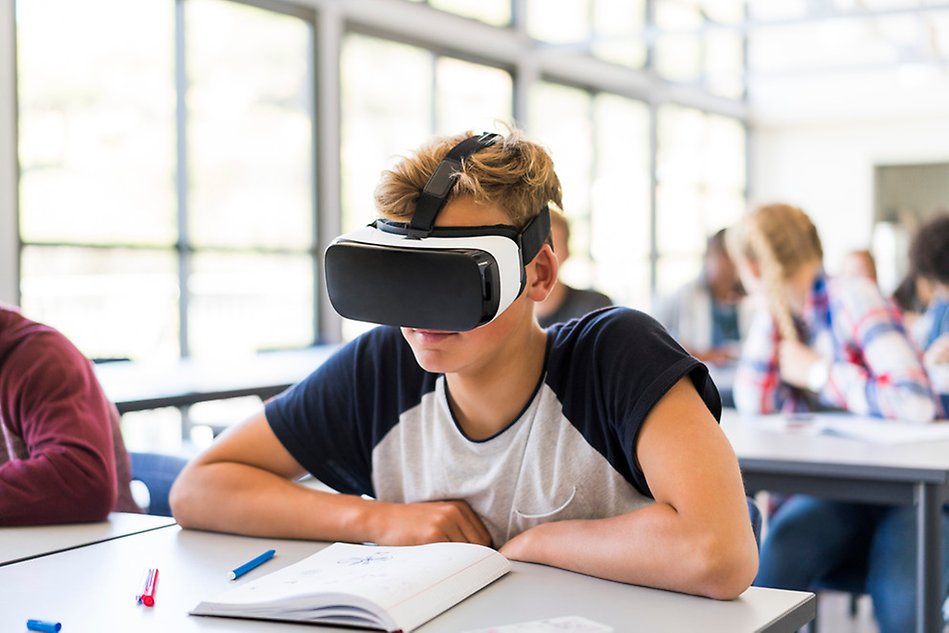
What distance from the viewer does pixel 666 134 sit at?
36.6 feet

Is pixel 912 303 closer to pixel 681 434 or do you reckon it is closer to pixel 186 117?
pixel 186 117

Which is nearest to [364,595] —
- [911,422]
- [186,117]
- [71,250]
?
[911,422]

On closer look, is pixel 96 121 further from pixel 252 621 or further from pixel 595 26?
pixel 595 26

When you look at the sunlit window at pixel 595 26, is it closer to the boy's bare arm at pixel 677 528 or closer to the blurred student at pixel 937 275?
the blurred student at pixel 937 275

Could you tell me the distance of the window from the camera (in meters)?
5.21

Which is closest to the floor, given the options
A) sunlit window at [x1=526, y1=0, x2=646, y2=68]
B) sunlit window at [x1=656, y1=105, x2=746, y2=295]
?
sunlit window at [x1=526, y1=0, x2=646, y2=68]

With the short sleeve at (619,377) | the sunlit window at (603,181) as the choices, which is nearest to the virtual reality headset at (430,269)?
the short sleeve at (619,377)

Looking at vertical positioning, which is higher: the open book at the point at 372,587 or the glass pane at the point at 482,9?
the glass pane at the point at 482,9

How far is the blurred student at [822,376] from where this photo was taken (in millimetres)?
2680

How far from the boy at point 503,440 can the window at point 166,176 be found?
11.4 ft

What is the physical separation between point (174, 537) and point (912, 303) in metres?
5.20

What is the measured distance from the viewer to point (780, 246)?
3297 millimetres

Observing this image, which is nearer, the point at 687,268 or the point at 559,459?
the point at 559,459

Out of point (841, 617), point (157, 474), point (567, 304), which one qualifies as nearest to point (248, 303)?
point (567, 304)
